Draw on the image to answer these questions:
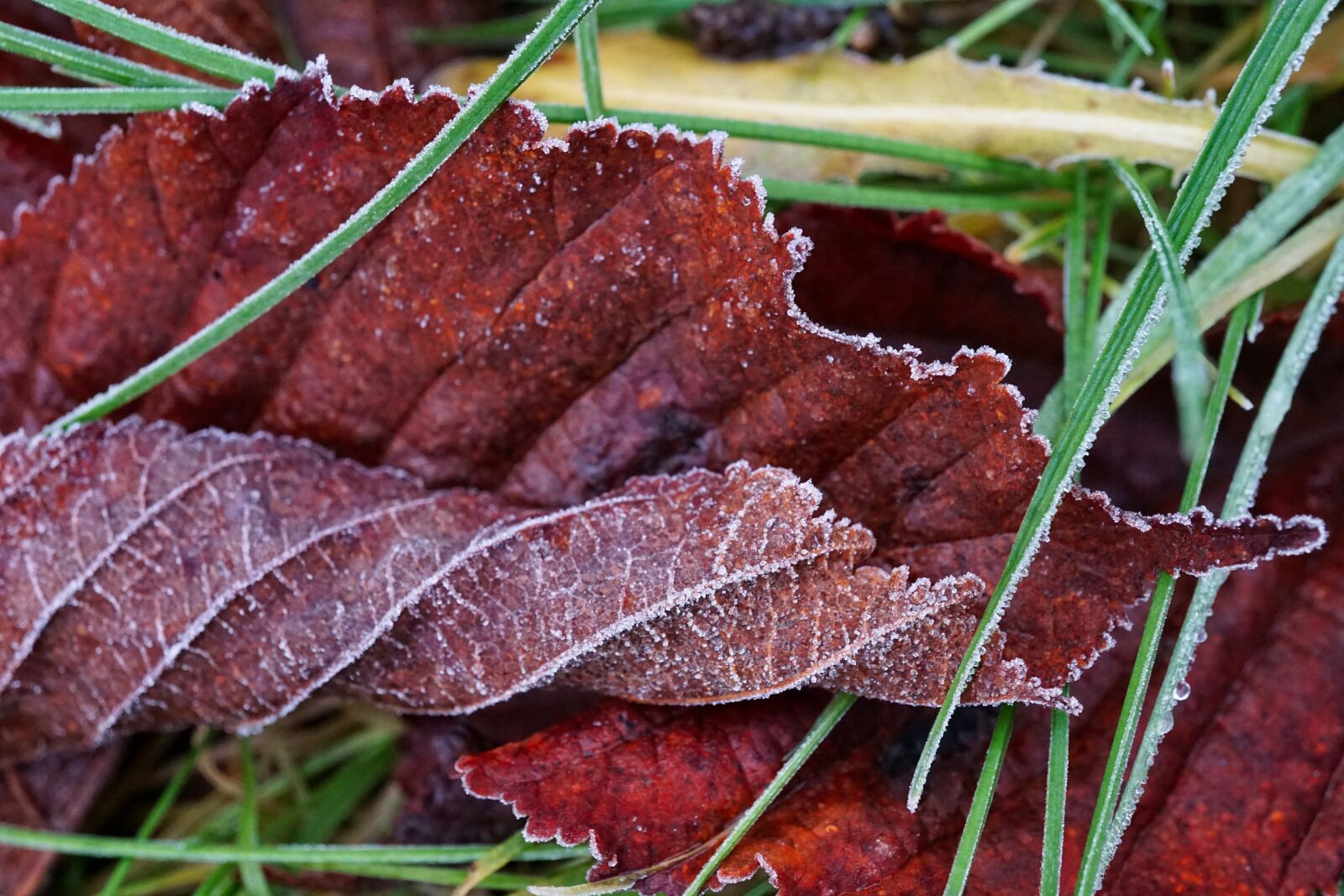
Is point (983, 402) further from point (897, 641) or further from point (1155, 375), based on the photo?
point (1155, 375)

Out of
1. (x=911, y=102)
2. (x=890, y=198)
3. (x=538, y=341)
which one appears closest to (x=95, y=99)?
(x=538, y=341)

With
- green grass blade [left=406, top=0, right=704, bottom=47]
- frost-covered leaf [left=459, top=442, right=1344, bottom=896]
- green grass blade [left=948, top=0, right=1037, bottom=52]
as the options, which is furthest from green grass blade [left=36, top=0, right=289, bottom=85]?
green grass blade [left=948, top=0, right=1037, bottom=52]

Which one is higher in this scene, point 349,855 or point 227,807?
point 349,855

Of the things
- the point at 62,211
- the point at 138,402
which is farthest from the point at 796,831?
the point at 62,211

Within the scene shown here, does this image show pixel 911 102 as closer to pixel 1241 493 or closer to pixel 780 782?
pixel 1241 493

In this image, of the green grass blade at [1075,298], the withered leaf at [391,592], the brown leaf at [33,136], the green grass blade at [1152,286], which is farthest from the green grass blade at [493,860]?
the brown leaf at [33,136]

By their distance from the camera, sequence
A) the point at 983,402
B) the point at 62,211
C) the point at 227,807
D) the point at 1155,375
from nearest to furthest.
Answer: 1. the point at 983,402
2. the point at 62,211
3. the point at 1155,375
4. the point at 227,807
